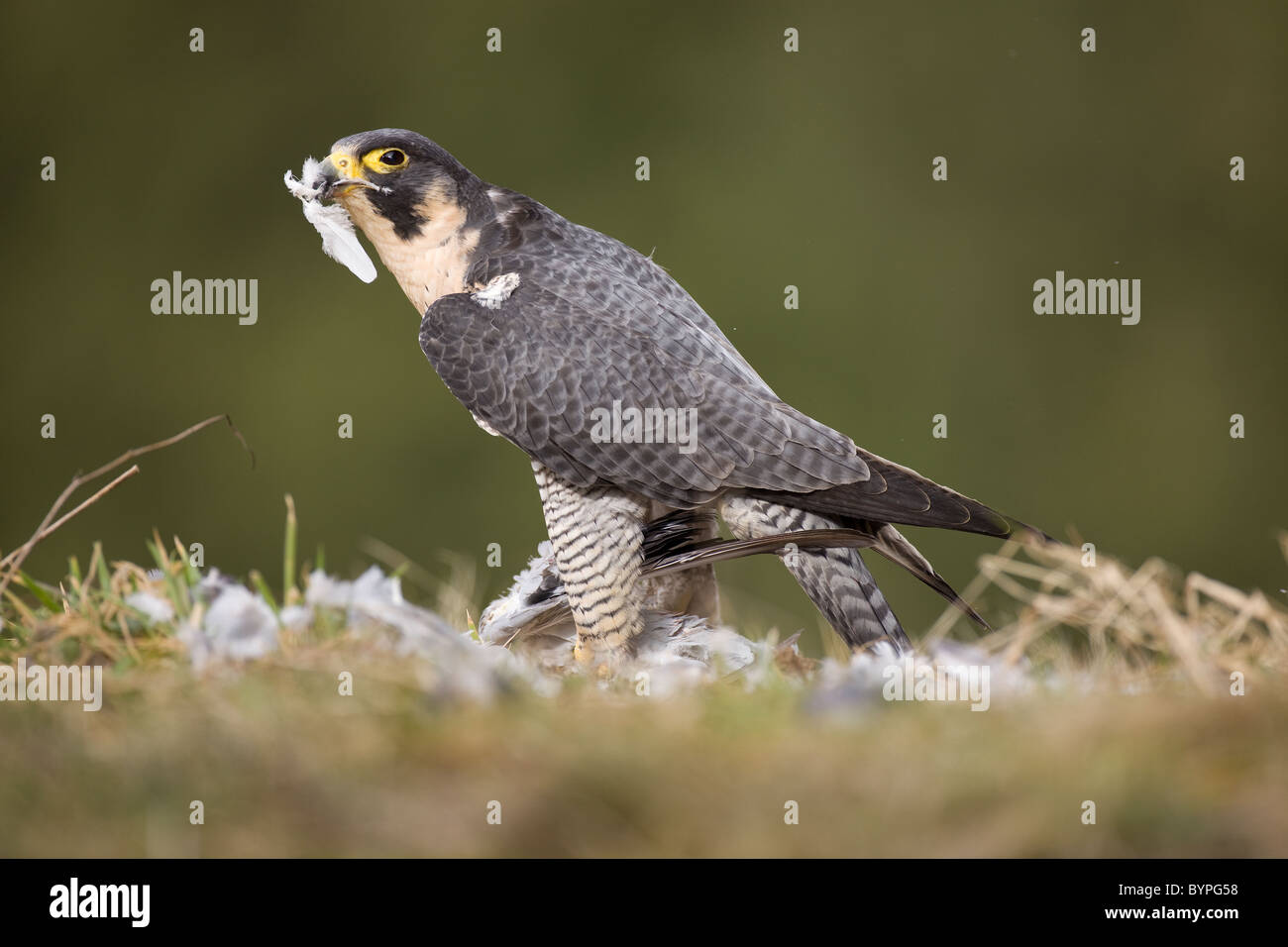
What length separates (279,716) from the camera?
1024mm

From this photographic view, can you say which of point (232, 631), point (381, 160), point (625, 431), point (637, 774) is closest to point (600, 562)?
Result: point (625, 431)

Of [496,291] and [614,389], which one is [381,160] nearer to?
[496,291]

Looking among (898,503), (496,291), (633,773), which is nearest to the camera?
(633,773)

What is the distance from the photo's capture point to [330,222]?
97.8 inches

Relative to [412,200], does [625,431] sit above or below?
below

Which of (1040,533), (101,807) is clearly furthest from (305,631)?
(1040,533)

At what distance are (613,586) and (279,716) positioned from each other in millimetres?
1113

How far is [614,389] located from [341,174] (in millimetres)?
778

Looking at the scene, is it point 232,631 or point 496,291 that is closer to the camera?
point 232,631

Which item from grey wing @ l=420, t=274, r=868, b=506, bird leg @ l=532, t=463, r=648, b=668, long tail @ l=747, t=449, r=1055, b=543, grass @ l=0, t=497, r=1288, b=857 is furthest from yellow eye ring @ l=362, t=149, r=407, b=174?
grass @ l=0, t=497, r=1288, b=857

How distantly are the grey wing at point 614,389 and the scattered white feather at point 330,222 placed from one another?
1.00 ft
